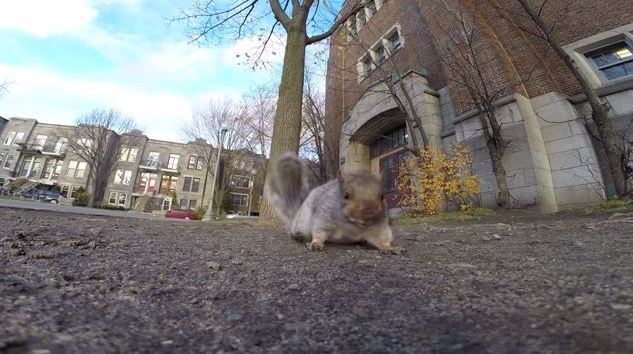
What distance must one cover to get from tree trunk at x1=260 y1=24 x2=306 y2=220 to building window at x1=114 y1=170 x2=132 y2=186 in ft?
137

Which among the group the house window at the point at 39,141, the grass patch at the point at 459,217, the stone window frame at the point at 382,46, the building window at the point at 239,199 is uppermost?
the house window at the point at 39,141

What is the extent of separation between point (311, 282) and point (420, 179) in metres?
7.65

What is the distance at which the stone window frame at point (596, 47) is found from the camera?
348 inches

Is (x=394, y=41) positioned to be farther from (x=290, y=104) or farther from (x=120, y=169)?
(x=120, y=169)

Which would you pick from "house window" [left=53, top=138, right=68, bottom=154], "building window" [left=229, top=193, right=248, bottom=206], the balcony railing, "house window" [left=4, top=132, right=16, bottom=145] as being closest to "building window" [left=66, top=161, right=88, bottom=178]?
Answer: the balcony railing

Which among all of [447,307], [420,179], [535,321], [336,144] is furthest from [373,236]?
[336,144]

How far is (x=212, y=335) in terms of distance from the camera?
942 mm

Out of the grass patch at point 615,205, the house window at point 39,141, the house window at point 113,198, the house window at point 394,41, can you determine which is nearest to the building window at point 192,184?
the house window at point 113,198

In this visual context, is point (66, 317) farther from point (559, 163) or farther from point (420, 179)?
point (559, 163)

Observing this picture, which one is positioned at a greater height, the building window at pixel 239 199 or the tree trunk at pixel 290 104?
the building window at pixel 239 199

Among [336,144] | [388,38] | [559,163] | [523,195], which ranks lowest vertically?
[523,195]

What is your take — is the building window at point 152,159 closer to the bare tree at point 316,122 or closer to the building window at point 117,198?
the building window at point 117,198

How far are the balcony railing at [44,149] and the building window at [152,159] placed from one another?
9647 mm

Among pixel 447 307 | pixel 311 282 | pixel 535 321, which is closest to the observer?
pixel 535 321
